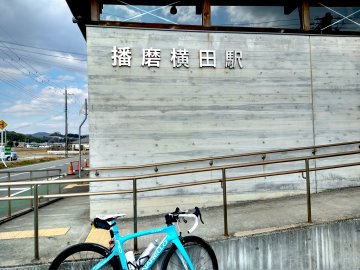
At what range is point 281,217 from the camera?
4.89 m

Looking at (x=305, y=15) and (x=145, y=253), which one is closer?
(x=145, y=253)

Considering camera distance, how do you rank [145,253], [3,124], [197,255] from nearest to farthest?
[145,253] → [197,255] → [3,124]

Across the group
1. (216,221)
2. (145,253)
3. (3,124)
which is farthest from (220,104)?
(3,124)

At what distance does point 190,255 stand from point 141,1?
15.8ft

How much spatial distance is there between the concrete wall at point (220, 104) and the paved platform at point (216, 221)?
0.38 m

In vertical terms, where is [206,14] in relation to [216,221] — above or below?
above

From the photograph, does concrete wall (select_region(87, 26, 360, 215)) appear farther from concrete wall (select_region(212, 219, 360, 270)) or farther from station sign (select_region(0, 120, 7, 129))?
station sign (select_region(0, 120, 7, 129))

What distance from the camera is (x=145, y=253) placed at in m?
3.46

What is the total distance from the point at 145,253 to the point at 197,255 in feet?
2.07

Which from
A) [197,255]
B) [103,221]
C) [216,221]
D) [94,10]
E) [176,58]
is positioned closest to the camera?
[103,221]

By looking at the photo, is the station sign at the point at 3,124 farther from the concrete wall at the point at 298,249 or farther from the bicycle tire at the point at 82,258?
the concrete wall at the point at 298,249

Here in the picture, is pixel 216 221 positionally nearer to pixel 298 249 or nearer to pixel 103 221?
pixel 298 249

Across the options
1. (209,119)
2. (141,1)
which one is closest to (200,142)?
(209,119)

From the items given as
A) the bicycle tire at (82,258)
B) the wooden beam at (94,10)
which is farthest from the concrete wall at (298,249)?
the wooden beam at (94,10)
